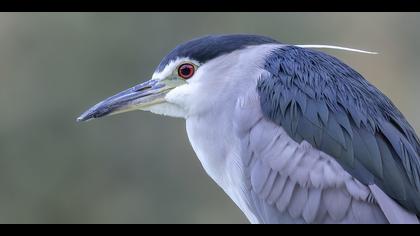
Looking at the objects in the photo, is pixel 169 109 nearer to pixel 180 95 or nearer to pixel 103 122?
pixel 180 95

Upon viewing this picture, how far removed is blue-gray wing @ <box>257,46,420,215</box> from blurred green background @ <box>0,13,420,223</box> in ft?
10.9

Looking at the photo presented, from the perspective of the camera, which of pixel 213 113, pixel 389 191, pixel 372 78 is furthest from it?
pixel 372 78

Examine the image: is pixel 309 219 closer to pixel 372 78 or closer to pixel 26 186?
pixel 372 78

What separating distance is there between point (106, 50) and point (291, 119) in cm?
374

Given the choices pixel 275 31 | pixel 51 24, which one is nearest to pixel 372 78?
Answer: pixel 275 31

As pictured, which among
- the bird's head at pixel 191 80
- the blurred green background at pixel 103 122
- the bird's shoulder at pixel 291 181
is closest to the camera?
the bird's shoulder at pixel 291 181

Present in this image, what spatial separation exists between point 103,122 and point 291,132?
3.67m

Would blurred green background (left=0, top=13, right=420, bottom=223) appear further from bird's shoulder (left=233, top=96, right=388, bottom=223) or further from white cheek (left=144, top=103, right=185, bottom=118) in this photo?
bird's shoulder (left=233, top=96, right=388, bottom=223)

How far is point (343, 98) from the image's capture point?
205cm

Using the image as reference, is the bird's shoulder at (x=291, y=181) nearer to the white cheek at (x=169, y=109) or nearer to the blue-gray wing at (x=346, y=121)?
the blue-gray wing at (x=346, y=121)

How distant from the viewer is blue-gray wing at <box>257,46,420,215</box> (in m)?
1.95

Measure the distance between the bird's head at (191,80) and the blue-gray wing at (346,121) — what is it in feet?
0.62

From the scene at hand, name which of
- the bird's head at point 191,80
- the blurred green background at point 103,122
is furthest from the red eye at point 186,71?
the blurred green background at point 103,122

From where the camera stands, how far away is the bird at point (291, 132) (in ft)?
6.41
